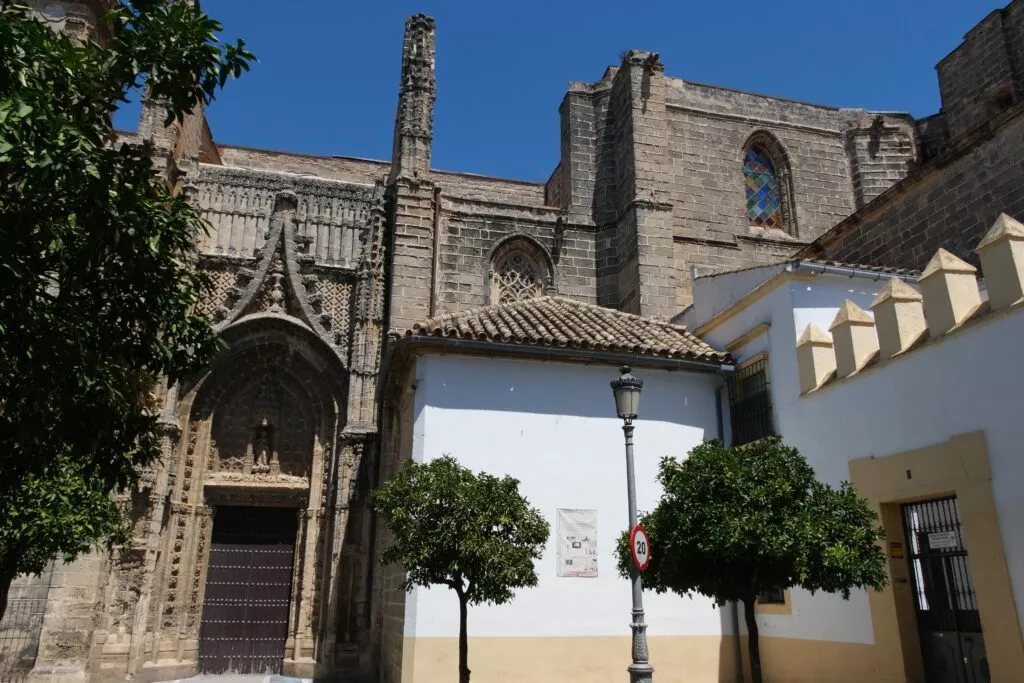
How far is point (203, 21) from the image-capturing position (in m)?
6.27

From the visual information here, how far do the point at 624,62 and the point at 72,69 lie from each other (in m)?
13.8

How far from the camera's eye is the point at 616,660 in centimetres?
1023

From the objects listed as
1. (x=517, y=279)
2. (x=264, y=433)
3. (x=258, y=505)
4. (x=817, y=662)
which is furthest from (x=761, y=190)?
(x=258, y=505)

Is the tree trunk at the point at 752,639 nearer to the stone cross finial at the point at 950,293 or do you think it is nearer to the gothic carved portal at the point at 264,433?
the stone cross finial at the point at 950,293

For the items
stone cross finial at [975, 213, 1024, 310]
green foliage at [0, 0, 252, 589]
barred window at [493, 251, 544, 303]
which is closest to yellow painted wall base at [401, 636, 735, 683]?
green foliage at [0, 0, 252, 589]

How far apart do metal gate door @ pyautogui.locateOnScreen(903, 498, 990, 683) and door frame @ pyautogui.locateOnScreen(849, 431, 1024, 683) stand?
0.38 ft

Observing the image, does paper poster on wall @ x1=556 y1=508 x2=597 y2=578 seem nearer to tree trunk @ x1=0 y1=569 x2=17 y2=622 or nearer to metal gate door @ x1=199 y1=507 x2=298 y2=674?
tree trunk @ x1=0 y1=569 x2=17 y2=622

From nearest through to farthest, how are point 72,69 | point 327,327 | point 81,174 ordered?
point 81,174
point 72,69
point 327,327

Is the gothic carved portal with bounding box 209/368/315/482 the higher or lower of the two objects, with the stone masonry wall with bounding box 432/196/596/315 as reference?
lower

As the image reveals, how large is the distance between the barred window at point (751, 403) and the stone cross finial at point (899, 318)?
2254 millimetres

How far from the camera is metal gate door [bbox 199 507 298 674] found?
47.7ft

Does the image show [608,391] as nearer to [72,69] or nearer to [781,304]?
[781,304]

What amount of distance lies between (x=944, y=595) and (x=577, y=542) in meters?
4.21

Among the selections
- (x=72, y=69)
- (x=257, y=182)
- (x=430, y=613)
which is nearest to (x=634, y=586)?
(x=430, y=613)
